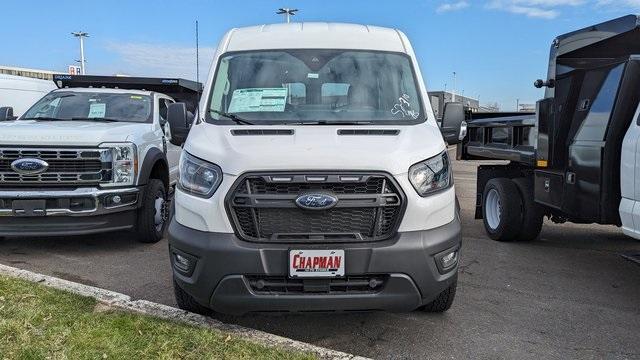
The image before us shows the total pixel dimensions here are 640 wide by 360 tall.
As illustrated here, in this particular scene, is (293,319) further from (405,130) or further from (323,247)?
(405,130)

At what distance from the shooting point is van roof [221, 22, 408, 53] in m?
4.54

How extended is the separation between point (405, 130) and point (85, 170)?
379 cm

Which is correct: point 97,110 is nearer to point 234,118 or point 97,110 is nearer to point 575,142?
point 234,118

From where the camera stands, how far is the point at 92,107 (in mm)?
7570

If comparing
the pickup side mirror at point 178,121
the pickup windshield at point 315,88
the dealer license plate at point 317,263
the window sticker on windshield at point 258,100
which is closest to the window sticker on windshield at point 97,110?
the pickup side mirror at point 178,121

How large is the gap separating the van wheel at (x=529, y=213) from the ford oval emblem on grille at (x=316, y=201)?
4.17 meters

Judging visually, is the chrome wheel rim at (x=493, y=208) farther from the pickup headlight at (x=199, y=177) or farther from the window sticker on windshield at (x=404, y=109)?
the pickup headlight at (x=199, y=177)

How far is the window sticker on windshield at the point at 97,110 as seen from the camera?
7475 mm

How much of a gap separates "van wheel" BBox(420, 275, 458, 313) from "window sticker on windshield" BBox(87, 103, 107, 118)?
206 inches

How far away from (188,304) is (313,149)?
151cm

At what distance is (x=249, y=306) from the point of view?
3.38 metres

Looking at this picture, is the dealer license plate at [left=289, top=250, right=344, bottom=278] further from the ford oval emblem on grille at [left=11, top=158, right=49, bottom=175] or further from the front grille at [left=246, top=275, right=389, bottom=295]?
the ford oval emblem on grille at [left=11, top=158, right=49, bottom=175]

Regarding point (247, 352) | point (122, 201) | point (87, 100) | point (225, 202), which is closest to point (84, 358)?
point (247, 352)

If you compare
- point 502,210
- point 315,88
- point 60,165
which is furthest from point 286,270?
point 502,210
